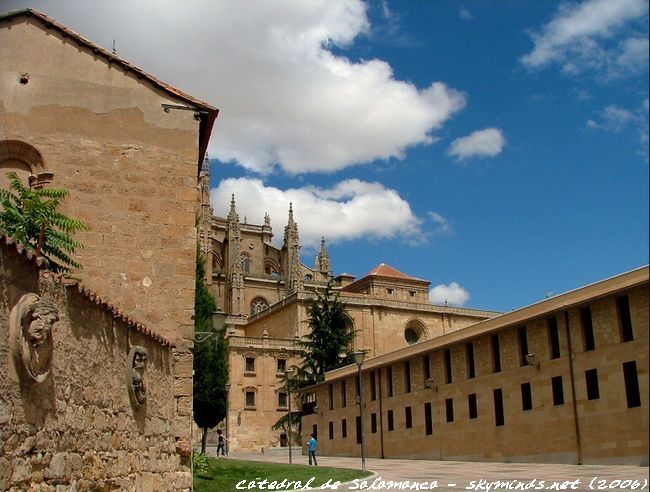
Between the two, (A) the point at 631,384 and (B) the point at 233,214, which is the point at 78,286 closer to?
(A) the point at 631,384

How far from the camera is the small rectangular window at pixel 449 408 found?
3584 cm

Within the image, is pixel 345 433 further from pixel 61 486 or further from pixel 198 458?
pixel 61 486

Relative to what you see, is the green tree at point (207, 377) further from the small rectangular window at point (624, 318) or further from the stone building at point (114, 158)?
the small rectangular window at point (624, 318)

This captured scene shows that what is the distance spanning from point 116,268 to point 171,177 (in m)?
2.44

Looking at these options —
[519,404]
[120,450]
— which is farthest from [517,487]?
[519,404]

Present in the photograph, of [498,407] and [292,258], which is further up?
[292,258]

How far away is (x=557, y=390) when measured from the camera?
84.1 ft

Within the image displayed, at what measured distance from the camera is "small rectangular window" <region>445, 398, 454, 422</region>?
35.8 meters

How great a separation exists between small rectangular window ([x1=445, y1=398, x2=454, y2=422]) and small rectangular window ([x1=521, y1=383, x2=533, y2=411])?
6.02m

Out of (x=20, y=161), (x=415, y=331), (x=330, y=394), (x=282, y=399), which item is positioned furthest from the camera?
(x=415, y=331)

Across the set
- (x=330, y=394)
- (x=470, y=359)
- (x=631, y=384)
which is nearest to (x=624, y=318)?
(x=631, y=384)

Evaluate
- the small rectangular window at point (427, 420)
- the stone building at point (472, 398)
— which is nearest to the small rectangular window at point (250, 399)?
the stone building at point (472, 398)

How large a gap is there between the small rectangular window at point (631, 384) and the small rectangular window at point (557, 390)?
2076 centimetres

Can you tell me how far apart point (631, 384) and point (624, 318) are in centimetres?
92
